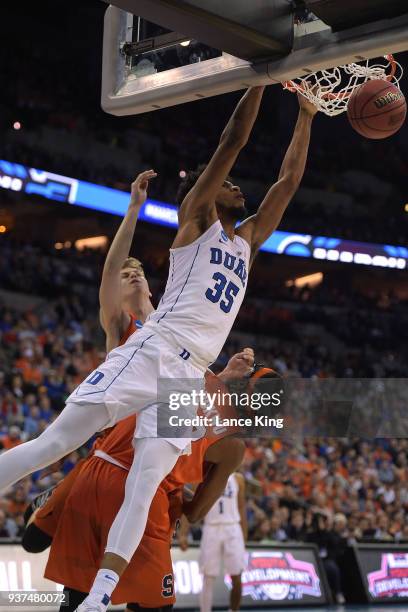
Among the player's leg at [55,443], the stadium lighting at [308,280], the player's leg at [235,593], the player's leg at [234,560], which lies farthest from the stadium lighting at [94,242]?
the player's leg at [55,443]

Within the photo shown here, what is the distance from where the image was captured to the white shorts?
156 inches

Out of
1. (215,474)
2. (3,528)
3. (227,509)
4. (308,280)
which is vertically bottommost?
(3,528)

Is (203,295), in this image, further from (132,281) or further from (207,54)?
(207,54)

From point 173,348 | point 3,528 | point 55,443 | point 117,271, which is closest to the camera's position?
point 55,443

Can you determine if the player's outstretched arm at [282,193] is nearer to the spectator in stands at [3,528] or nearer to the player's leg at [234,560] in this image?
the player's leg at [234,560]

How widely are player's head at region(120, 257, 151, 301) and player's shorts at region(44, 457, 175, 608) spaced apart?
111cm

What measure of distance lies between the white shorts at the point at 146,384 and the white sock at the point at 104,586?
0.63m

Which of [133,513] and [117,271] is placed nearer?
[133,513]

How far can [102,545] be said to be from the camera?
428 centimetres

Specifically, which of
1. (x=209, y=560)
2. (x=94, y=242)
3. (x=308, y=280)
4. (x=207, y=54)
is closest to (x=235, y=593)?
(x=209, y=560)

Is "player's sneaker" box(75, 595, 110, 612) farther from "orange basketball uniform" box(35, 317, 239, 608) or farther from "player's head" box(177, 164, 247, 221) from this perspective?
"player's head" box(177, 164, 247, 221)

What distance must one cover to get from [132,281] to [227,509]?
235 inches

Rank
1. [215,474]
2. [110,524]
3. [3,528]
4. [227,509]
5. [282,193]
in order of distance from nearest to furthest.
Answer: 1. [110,524]
2. [215,474]
3. [282,193]
4. [227,509]
5. [3,528]

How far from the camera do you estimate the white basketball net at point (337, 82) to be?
4.89m
